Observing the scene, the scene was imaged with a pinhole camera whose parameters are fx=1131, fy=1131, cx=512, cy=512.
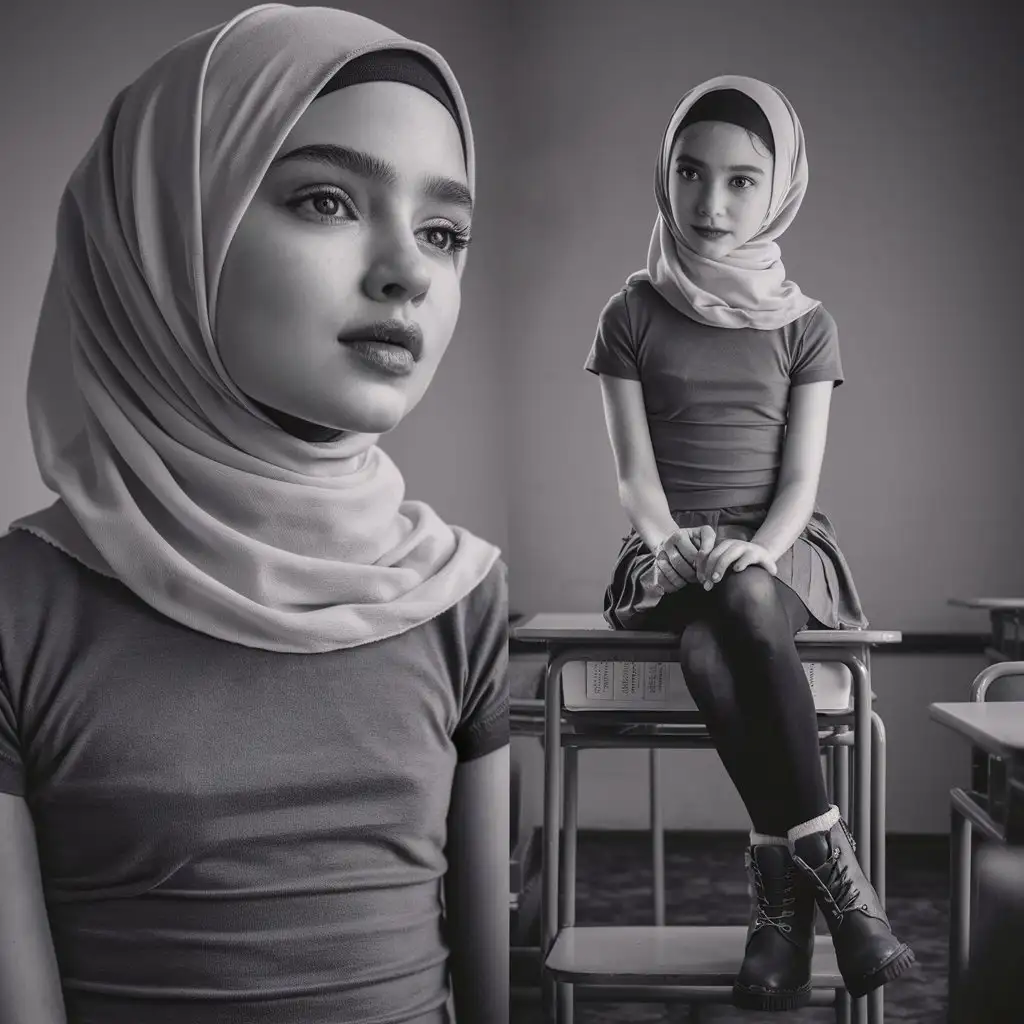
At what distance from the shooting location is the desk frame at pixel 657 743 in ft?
4.27

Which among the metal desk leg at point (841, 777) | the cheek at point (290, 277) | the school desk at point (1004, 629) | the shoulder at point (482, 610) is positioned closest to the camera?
the cheek at point (290, 277)

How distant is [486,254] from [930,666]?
1470 millimetres

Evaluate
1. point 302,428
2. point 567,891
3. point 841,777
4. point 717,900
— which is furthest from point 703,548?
point 717,900

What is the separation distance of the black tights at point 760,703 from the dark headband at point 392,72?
812 mm

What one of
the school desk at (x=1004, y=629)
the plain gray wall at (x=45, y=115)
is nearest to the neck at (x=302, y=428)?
the plain gray wall at (x=45, y=115)

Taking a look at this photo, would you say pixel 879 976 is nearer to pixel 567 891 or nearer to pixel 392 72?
pixel 567 891

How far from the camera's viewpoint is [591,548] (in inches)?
Result: 112

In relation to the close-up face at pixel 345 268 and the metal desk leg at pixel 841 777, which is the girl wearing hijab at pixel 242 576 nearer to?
the close-up face at pixel 345 268

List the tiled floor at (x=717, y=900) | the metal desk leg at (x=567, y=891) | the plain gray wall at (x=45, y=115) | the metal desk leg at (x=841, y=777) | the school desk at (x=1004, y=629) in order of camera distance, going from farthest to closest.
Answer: the school desk at (x=1004, y=629), the tiled floor at (x=717, y=900), the metal desk leg at (x=841, y=777), the metal desk leg at (x=567, y=891), the plain gray wall at (x=45, y=115)

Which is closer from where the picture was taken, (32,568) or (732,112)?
(32,568)

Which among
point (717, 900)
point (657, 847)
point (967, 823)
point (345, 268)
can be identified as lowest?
point (717, 900)

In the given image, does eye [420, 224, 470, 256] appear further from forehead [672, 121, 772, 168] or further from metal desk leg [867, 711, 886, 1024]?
metal desk leg [867, 711, 886, 1024]

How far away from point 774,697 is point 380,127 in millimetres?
876

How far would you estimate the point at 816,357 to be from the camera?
1.29 m
